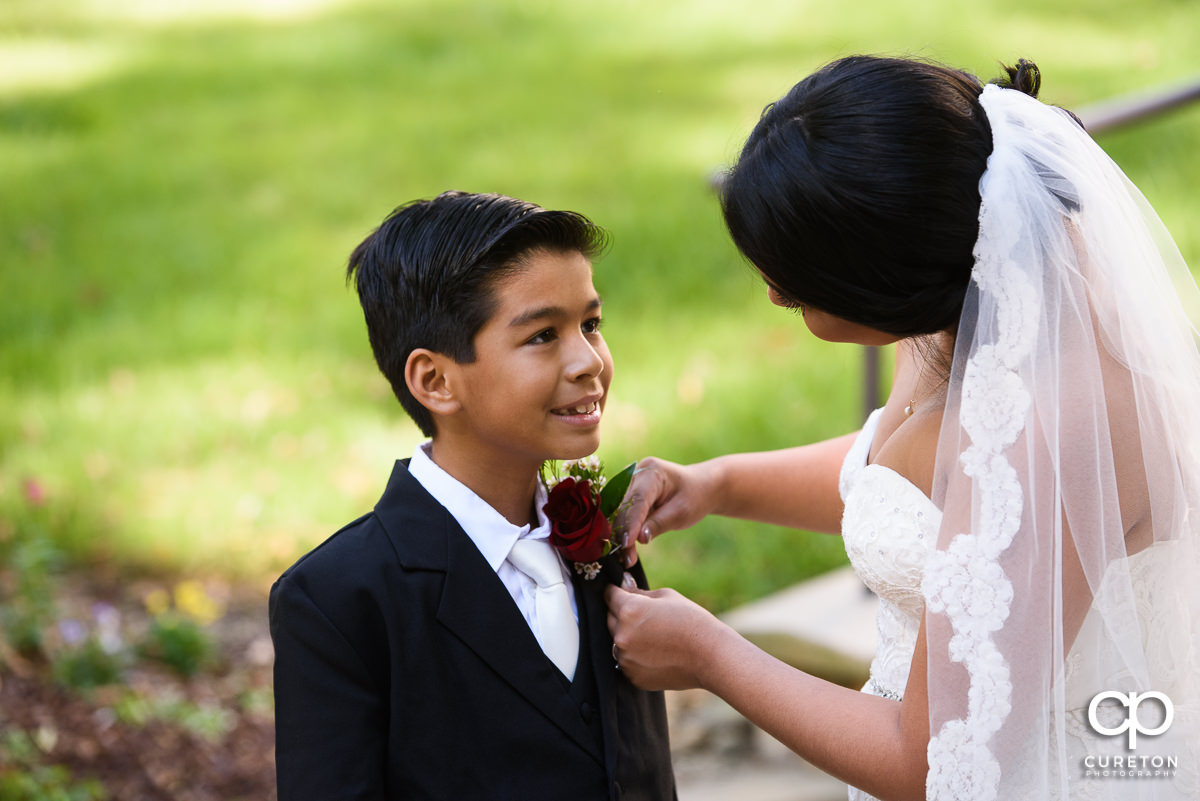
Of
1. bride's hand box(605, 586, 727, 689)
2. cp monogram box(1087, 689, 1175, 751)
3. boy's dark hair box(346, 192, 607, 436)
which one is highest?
boy's dark hair box(346, 192, 607, 436)

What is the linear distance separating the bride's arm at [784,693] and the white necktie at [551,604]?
3.2 inches

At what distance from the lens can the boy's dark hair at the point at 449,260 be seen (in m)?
2.05

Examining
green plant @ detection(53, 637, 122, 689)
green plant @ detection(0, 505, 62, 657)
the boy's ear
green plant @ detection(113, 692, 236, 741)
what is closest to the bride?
the boy's ear

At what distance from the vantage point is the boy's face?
2041 millimetres

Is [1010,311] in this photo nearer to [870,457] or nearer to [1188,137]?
[870,457]

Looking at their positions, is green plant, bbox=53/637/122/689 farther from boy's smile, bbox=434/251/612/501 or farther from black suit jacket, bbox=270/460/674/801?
boy's smile, bbox=434/251/612/501

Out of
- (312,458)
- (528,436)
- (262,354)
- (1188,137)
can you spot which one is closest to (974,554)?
(528,436)

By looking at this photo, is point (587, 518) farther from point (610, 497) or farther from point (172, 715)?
point (172, 715)

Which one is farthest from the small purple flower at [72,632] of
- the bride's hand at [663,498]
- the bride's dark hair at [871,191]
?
the bride's dark hair at [871,191]

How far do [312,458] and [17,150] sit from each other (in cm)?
418

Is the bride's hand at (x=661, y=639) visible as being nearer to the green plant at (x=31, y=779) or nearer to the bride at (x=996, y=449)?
the bride at (x=996, y=449)

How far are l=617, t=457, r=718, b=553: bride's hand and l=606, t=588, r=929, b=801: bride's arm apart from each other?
0.71 ft

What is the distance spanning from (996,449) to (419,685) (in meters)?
1.01

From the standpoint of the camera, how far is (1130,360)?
2.00 metres
